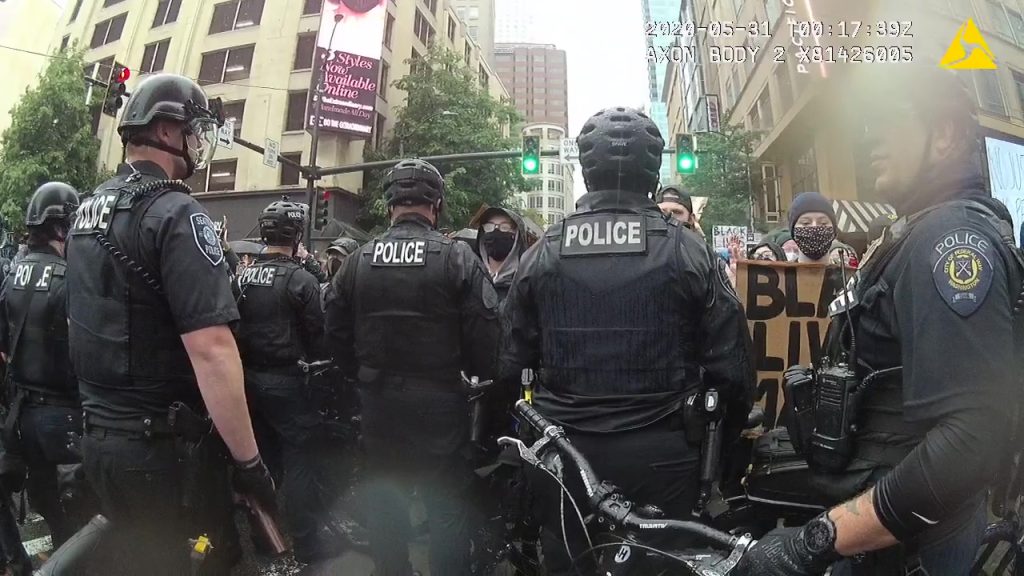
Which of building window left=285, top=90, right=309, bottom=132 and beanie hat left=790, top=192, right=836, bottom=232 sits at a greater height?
building window left=285, top=90, right=309, bottom=132

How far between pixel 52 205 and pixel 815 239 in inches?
191

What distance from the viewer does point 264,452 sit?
398 cm

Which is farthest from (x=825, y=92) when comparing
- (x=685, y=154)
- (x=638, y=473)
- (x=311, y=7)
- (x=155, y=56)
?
(x=155, y=56)

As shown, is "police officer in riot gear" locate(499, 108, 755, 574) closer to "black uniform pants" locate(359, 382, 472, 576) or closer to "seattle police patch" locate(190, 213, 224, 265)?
"black uniform pants" locate(359, 382, 472, 576)

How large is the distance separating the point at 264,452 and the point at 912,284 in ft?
13.1

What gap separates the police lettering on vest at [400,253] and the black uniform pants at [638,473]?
4.78 feet

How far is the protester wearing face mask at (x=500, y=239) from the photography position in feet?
15.5

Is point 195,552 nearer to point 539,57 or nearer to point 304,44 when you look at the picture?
point 304,44

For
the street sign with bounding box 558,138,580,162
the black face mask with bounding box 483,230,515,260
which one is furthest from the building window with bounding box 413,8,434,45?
the black face mask with bounding box 483,230,515,260

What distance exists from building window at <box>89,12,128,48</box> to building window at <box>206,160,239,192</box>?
8821 millimetres

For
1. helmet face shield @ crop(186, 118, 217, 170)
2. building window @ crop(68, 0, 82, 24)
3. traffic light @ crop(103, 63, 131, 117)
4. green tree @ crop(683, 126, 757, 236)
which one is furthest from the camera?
building window @ crop(68, 0, 82, 24)

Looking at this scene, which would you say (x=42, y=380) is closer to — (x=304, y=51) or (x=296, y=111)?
(x=296, y=111)

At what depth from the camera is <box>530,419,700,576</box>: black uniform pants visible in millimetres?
1916

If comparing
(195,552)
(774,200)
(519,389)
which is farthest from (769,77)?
(195,552)
